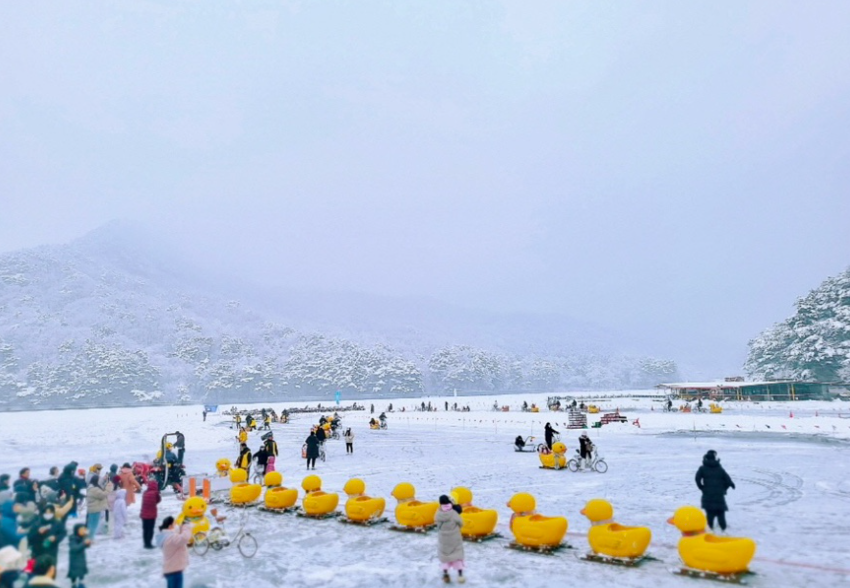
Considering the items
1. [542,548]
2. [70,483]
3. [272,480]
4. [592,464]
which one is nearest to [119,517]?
[70,483]

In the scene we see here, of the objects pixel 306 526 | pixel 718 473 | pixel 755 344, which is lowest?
pixel 306 526

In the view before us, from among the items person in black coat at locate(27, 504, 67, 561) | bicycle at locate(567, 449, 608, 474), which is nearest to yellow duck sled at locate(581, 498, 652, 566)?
person in black coat at locate(27, 504, 67, 561)

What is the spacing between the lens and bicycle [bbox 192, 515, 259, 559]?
11805 millimetres

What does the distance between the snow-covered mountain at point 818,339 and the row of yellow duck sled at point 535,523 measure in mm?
76722

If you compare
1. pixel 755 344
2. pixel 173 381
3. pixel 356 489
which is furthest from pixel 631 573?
pixel 173 381

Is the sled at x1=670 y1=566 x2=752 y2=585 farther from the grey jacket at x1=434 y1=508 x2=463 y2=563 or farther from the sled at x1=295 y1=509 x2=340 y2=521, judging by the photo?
the sled at x1=295 y1=509 x2=340 y2=521

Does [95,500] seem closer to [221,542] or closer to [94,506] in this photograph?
[94,506]

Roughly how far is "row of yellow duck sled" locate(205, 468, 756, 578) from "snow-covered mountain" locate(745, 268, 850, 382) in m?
76.7

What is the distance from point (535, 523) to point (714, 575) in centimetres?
321

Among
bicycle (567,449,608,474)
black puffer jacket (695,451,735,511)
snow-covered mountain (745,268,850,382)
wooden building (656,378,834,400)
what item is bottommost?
bicycle (567,449,608,474)

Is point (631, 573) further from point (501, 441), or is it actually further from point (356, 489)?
point (501, 441)

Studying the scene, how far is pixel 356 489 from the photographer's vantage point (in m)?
15.0

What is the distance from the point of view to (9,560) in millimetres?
7133

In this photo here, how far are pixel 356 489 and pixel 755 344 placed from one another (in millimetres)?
95868
